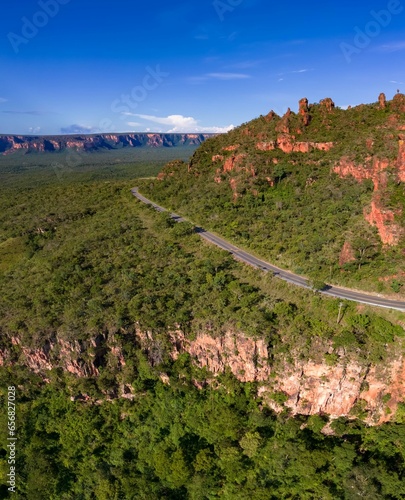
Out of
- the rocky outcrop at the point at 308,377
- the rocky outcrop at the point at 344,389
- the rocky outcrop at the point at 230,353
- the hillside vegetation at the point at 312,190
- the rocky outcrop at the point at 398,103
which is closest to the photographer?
the rocky outcrop at the point at 344,389

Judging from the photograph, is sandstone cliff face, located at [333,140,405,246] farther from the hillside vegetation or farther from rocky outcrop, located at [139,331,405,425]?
rocky outcrop, located at [139,331,405,425]

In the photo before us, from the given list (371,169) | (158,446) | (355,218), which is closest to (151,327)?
(158,446)

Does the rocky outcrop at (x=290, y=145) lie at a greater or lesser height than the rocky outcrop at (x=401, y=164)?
greater

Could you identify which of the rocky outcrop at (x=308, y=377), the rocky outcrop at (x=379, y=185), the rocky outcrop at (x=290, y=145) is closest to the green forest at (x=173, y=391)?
the rocky outcrop at (x=308, y=377)

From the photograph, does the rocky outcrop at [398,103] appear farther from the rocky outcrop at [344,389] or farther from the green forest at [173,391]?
the rocky outcrop at [344,389]

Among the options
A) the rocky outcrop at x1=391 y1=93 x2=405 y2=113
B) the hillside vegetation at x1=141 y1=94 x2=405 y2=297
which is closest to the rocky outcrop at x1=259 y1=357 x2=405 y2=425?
the hillside vegetation at x1=141 y1=94 x2=405 y2=297

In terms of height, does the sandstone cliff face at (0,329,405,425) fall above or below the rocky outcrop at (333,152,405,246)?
below
